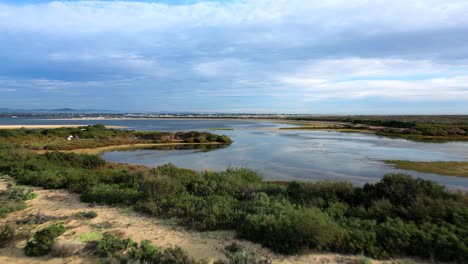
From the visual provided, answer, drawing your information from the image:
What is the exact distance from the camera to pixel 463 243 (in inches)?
168

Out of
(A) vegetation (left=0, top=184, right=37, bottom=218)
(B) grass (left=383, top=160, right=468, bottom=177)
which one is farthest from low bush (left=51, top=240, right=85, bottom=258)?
(B) grass (left=383, top=160, right=468, bottom=177)

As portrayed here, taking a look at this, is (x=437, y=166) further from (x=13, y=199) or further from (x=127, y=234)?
(x=13, y=199)

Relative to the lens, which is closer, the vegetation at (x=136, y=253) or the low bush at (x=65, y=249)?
the vegetation at (x=136, y=253)

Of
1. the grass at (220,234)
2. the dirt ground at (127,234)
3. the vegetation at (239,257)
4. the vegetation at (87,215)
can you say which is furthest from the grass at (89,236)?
the vegetation at (239,257)

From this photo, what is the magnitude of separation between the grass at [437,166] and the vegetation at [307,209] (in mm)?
9948

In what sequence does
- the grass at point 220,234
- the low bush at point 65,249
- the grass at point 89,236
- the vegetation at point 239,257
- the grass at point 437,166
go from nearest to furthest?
the vegetation at point 239,257 < the low bush at point 65,249 < the grass at point 89,236 < the grass at point 220,234 < the grass at point 437,166

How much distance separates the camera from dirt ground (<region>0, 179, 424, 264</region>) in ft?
14.8

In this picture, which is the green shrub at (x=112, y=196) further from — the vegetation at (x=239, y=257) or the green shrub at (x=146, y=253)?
the vegetation at (x=239, y=257)

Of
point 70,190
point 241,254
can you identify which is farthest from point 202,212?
point 70,190

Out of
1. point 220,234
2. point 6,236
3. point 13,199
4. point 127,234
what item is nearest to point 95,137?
point 13,199

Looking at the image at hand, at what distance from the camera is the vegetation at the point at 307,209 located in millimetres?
4699

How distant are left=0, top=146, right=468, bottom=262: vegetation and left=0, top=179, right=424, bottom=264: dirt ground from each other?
257 millimetres

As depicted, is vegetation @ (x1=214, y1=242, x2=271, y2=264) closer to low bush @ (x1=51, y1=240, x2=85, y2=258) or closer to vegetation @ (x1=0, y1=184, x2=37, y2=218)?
low bush @ (x1=51, y1=240, x2=85, y2=258)

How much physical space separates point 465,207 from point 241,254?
506cm
